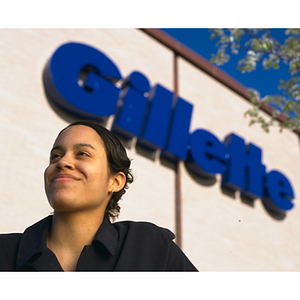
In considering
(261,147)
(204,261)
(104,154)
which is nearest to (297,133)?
(261,147)

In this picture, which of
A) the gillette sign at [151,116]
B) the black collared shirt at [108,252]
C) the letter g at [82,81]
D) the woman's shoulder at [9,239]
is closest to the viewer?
the black collared shirt at [108,252]

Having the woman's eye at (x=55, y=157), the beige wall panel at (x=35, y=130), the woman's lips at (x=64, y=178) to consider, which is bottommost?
the woman's lips at (x=64, y=178)

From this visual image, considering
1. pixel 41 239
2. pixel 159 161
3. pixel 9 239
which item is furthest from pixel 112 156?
pixel 159 161

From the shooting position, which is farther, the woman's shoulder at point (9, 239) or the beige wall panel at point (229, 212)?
the beige wall panel at point (229, 212)

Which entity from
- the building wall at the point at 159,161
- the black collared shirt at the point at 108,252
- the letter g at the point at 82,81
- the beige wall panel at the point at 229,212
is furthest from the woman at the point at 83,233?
the beige wall panel at the point at 229,212

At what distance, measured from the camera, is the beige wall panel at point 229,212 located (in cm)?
918

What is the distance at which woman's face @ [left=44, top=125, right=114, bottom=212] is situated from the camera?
168 cm

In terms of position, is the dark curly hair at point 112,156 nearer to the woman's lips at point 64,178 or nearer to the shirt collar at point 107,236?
the shirt collar at point 107,236

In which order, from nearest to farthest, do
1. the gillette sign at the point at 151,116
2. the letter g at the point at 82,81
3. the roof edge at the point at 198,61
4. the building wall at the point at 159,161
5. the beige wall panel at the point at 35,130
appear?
the beige wall panel at the point at 35,130, the building wall at the point at 159,161, the letter g at the point at 82,81, the gillette sign at the point at 151,116, the roof edge at the point at 198,61

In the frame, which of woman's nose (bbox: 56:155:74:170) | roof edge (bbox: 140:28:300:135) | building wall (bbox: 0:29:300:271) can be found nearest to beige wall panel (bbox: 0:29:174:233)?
building wall (bbox: 0:29:300:271)

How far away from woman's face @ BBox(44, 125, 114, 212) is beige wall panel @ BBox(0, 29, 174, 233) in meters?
4.89

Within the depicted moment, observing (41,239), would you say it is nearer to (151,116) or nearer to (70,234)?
(70,234)

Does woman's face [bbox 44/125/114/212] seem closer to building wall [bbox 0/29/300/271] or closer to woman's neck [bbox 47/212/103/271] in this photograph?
woman's neck [bbox 47/212/103/271]

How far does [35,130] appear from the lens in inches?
281
